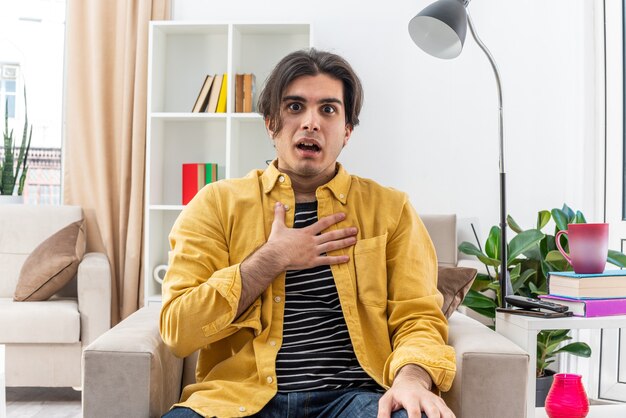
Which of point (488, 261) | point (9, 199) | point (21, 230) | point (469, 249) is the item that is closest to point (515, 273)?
point (488, 261)

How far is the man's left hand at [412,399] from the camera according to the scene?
1360 millimetres

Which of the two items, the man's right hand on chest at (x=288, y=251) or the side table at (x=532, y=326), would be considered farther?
the side table at (x=532, y=326)

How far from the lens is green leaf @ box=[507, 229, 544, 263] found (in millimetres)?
2846

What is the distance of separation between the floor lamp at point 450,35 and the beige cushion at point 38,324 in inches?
71.2

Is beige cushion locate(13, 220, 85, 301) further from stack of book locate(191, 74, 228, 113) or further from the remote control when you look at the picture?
the remote control

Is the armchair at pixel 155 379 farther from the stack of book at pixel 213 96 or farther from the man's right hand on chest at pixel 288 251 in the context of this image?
the stack of book at pixel 213 96

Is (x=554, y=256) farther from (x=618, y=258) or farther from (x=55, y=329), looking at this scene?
(x=55, y=329)

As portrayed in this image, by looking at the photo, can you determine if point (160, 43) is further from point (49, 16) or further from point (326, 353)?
point (326, 353)

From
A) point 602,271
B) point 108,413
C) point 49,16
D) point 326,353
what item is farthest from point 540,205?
point 49,16

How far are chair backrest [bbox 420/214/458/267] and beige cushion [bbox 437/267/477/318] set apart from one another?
94 centimetres

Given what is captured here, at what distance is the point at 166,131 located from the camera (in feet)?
12.8

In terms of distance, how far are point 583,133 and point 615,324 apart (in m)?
1.84

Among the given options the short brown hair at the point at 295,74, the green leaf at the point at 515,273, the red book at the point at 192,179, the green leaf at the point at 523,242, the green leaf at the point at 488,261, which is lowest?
the green leaf at the point at 515,273

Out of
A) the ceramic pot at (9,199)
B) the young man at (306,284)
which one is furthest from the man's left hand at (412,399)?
the ceramic pot at (9,199)
